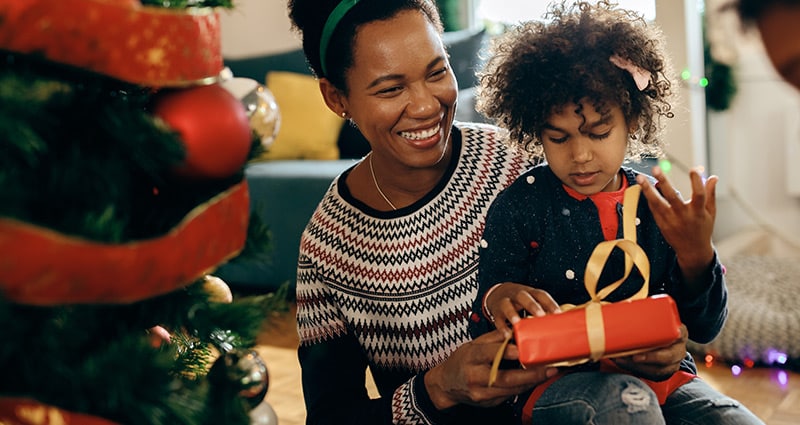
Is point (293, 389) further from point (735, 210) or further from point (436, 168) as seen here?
point (735, 210)

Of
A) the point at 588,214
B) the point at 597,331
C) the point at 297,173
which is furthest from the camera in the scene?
the point at 297,173

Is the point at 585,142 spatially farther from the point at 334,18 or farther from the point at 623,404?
the point at 334,18

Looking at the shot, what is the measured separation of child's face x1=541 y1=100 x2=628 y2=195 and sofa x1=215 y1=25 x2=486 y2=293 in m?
1.68

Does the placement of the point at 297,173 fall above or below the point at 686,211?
below

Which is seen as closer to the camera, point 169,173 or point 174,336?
point 169,173

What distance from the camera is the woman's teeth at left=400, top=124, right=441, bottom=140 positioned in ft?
4.65

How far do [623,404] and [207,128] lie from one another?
64cm

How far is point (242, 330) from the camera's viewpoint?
0.80 meters

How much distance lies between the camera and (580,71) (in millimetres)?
1197

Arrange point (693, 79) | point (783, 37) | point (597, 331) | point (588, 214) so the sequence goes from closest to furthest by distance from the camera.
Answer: point (783, 37)
point (597, 331)
point (588, 214)
point (693, 79)

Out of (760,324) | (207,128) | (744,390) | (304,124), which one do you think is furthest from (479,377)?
(304,124)

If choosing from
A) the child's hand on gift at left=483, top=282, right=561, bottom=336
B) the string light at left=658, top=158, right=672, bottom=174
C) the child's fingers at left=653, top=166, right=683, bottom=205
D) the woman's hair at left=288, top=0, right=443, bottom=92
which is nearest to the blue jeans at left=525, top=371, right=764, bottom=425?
the child's hand on gift at left=483, top=282, right=561, bottom=336

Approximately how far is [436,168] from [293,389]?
1225 millimetres

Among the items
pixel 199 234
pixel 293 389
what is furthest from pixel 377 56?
pixel 293 389
